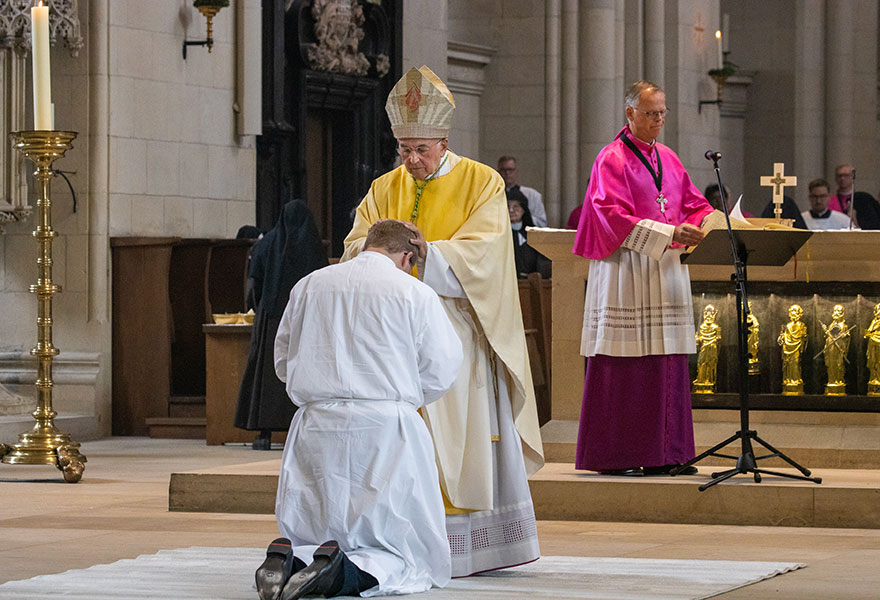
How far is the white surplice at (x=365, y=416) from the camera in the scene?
18.5 feet

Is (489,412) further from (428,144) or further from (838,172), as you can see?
(838,172)

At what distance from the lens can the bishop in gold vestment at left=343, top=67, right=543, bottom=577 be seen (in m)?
6.31

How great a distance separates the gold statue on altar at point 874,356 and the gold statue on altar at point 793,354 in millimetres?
350

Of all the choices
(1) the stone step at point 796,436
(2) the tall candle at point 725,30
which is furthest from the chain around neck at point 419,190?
(2) the tall candle at point 725,30

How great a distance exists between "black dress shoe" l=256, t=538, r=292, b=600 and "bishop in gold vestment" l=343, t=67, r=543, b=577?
93 cm

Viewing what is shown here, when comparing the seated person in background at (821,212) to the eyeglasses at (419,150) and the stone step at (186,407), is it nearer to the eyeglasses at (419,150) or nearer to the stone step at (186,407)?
the stone step at (186,407)

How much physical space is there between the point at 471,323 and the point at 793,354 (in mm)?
3340

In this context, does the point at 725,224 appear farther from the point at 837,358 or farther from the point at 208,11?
the point at 208,11

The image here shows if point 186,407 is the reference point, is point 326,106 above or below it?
above

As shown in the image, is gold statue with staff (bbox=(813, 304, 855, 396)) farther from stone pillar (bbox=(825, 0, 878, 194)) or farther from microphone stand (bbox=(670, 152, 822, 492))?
stone pillar (bbox=(825, 0, 878, 194))

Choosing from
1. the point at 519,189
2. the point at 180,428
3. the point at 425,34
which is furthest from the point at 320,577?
the point at 425,34

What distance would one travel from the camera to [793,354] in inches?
368

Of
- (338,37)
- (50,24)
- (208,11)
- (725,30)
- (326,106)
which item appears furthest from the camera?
(725,30)

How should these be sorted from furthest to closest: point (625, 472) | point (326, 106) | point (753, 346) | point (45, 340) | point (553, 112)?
point (553, 112), point (326, 106), point (45, 340), point (753, 346), point (625, 472)
